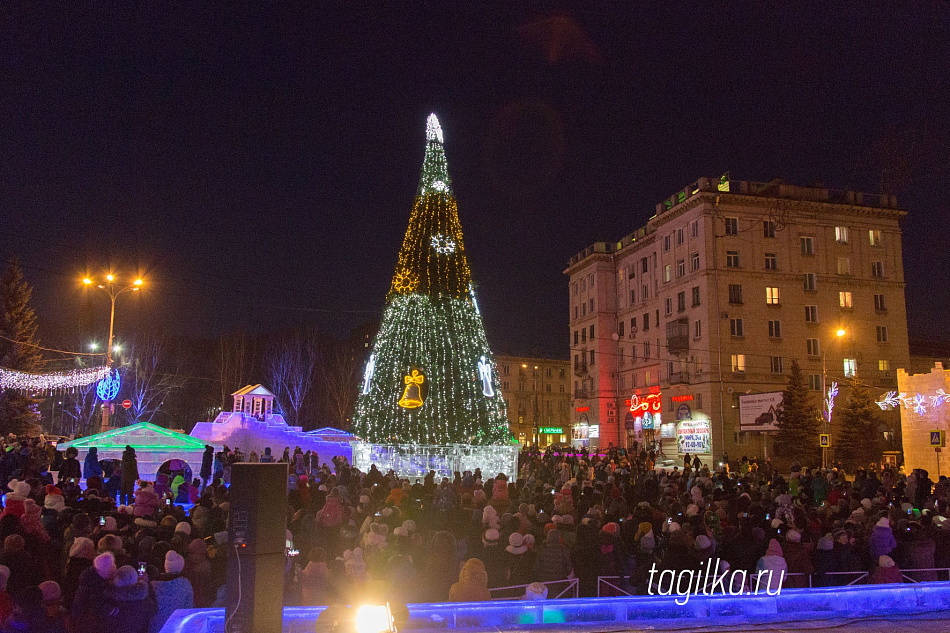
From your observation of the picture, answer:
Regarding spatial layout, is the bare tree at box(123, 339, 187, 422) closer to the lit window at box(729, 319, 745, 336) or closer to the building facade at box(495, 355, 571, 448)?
the lit window at box(729, 319, 745, 336)

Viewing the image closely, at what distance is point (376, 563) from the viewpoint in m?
7.95

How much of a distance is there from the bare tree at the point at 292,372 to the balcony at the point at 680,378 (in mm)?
28860

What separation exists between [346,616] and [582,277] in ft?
202

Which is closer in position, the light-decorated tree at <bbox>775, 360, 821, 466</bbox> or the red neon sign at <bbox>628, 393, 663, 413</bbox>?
the light-decorated tree at <bbox>775, 360, 821, 466</bbox>

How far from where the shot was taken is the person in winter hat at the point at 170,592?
6.09 meters

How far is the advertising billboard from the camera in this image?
1531 inches

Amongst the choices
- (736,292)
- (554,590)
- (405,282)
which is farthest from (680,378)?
(554,590)

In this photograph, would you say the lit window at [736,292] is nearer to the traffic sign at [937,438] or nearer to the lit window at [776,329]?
the lit window at [776,329]

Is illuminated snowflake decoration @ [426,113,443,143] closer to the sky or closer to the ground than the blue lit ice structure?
closer to the sky

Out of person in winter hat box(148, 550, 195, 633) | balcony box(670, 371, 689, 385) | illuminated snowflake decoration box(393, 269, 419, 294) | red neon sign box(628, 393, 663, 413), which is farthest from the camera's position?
red neon sign box(628, 393, 663, 413)

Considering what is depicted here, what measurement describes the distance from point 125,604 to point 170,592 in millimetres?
664

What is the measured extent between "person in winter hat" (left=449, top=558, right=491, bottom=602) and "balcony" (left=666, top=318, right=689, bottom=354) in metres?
43.0

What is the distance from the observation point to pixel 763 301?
46.3 meters

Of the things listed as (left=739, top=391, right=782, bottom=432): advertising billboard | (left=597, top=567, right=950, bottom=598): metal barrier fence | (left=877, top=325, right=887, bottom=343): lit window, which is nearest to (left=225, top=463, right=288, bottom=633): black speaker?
(left=597, top=567, right=950, bottom=598): metal barrier fence
